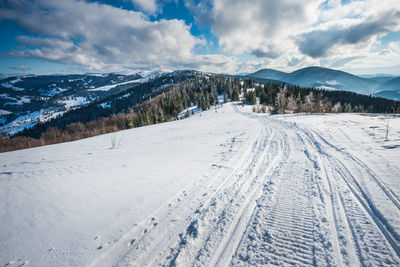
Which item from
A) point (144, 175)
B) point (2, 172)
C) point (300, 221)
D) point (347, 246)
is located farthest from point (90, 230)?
point (2, 172)

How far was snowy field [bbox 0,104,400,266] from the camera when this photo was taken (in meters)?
2.72

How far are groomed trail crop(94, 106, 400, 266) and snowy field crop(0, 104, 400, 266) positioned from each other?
20mm

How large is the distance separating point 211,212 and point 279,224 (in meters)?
1.52

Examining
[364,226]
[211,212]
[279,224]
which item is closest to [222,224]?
[211,212]

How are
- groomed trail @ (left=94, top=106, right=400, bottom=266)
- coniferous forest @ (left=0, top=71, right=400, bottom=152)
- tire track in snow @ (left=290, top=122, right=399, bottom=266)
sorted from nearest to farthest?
tire track in snow @ (left=290, top=122, right=399, bottom=266)
groomed trail @ (left=94, top=106, right=400, bottom=266)
coniferous forest @ (left=0, top=71, right=400, bottom=152)

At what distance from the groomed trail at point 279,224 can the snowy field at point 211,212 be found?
0.02 meters

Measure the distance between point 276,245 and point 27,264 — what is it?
438 centimetres

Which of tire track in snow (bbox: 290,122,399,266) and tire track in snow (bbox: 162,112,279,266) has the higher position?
tire track in snow (bbox: 290,122,399,266)

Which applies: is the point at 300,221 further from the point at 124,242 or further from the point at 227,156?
the point at 227,156

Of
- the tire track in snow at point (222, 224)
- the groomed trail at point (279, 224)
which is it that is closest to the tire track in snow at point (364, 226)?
the groomed trail at point (279, 224)

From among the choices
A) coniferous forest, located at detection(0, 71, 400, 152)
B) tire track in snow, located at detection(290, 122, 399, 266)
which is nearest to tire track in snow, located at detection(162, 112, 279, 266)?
tire track in snow, located at detection(290, 122, 399, 266)

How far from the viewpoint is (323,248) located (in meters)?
2.71

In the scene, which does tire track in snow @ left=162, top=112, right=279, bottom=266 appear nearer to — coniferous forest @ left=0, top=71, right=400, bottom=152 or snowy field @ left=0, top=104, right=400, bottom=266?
snowy field @ left=0, top=104, right=400, bottom=266

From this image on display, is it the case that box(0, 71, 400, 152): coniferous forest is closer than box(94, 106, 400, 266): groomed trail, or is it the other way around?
box(94, 106, 400, 266): groomed trail
